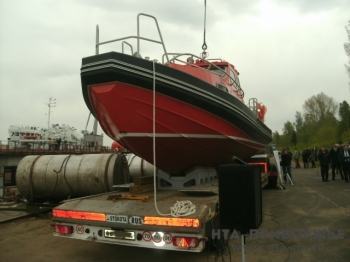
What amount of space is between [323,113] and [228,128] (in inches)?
1870

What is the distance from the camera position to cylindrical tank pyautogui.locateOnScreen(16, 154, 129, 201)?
6.76 meters

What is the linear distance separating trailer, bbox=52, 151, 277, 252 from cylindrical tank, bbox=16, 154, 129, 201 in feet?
6.68

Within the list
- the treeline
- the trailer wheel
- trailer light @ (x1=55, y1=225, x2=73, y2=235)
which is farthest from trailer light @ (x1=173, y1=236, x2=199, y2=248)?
the treeline

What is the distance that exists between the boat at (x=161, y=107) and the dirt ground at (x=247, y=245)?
5.05ft

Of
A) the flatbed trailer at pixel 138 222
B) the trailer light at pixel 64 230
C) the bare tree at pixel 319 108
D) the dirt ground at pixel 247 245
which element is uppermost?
the bare tree at pixel 319 108

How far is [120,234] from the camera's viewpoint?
3838 mm

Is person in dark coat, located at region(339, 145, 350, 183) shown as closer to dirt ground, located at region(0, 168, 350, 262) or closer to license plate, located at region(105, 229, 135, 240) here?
dirt ground, located at region(0, 168, 350, 262)

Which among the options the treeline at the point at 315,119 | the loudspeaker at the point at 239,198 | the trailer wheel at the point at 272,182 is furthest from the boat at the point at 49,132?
the loudspeaker at the point at 239,198

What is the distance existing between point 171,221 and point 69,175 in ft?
14.4

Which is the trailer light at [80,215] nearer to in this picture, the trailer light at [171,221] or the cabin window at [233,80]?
the trailer light at [171,221]

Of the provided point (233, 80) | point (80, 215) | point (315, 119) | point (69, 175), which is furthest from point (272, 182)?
point (315, 119)

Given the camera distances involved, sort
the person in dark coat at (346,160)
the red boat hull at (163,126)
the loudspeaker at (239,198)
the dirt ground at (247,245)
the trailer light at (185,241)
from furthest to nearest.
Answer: the person in dark coat at (346,160) → the red boat hull at (163,126) → the dirt ground at (247,245) → the trailer light at (185,241) → the loudspeaker at (239,198)

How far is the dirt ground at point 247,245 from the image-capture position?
432cm

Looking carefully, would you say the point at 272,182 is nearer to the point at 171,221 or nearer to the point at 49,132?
the point at 171,221
